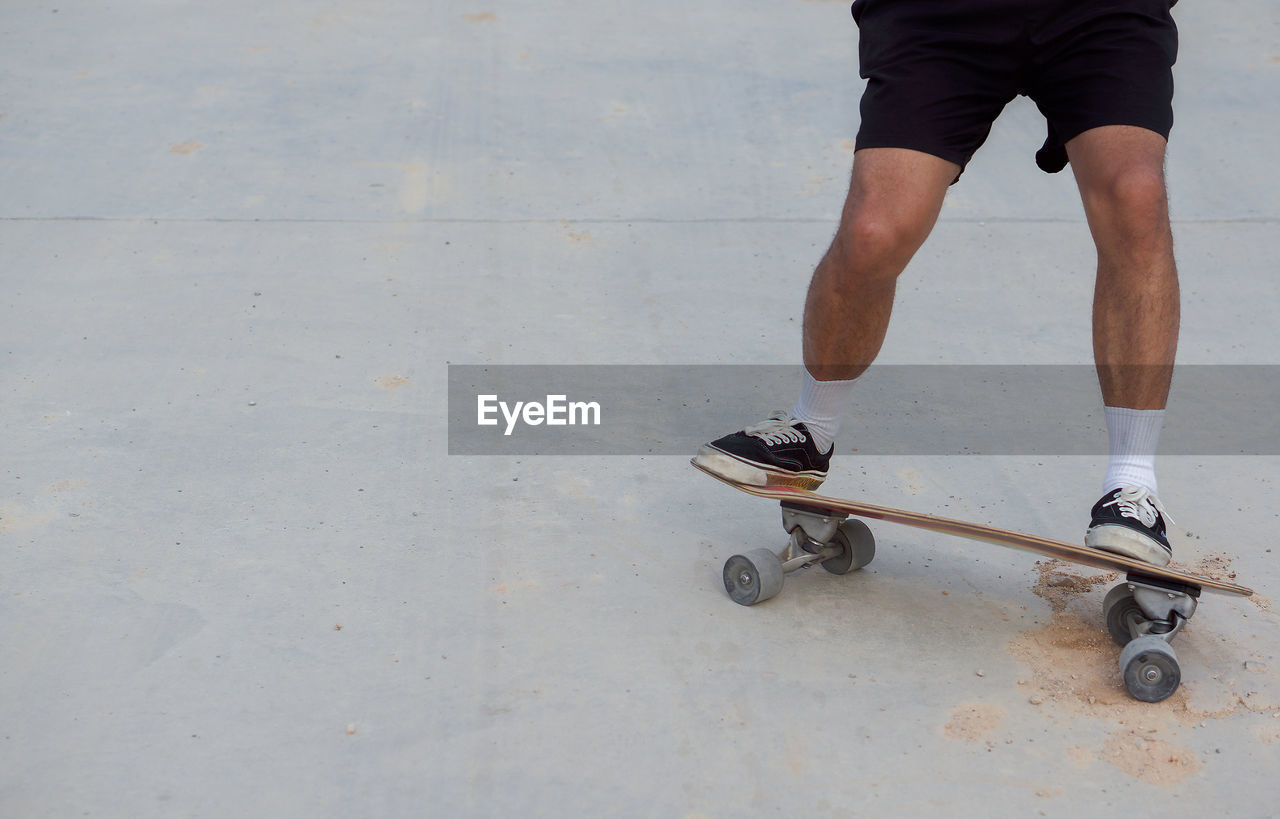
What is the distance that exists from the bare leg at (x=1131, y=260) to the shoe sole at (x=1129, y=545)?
0.22 meters

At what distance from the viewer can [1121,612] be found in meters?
1.97

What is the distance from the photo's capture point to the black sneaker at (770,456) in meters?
2.16

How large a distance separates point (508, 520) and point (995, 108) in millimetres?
1143

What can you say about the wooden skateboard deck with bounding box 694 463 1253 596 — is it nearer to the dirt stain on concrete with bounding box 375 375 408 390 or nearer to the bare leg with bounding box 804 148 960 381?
the bare leg with bounding box 804 148 960 381

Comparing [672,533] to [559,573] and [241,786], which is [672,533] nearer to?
[559,573]

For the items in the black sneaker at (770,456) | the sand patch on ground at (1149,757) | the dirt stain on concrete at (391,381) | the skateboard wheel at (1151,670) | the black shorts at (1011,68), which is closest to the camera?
the sand patch on ground at (1149,757)

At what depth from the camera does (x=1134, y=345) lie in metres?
1.96

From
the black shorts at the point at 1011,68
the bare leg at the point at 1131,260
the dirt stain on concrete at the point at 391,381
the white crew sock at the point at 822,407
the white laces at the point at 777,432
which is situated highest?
the black shorts at the point at 1011,68

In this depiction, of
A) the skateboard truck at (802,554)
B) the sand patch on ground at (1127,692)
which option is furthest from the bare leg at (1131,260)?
the skateboard truck at (802,554)

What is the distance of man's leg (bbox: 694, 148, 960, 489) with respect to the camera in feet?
6.40

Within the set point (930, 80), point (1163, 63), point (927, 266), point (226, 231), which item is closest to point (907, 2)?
point (930, 80)

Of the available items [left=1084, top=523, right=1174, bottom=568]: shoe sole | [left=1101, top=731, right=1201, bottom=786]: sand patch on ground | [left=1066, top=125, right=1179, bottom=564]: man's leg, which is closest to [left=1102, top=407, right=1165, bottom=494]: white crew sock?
[left=1066, top=125, right=1179, bottom=564]: man's leg

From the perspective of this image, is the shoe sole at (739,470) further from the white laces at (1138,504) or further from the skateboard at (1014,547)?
the white laces at (1138,504)

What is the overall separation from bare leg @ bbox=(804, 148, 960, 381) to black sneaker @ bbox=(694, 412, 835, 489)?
8.2 inches
